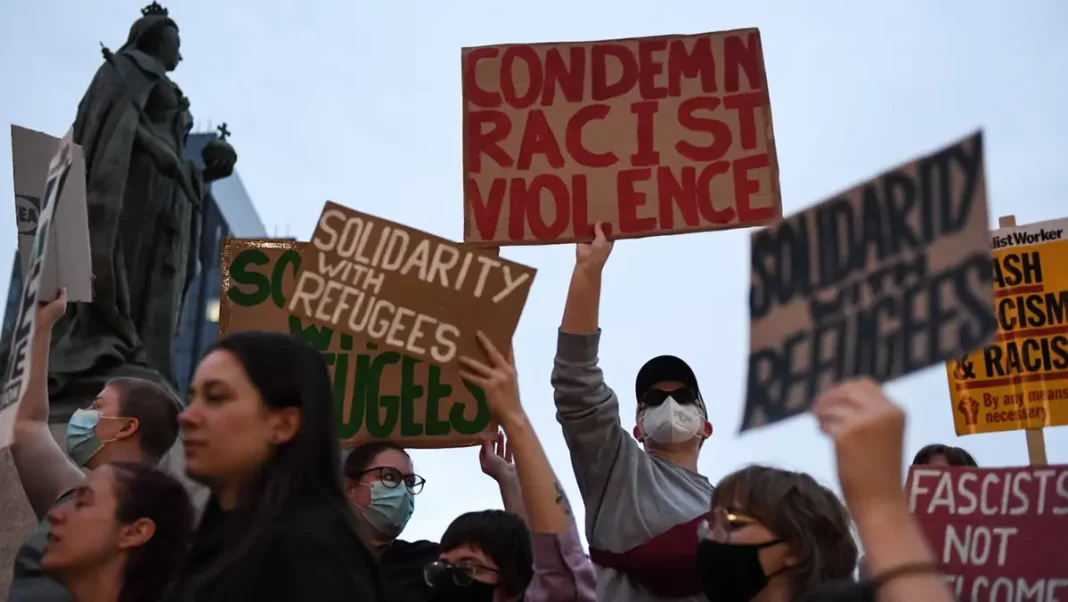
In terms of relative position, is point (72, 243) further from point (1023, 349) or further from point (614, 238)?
point (1023, 349)

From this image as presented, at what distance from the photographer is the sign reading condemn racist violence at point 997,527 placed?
350 centimetres

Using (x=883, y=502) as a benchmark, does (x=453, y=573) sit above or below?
below

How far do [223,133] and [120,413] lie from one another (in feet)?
22.2

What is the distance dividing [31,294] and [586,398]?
1.91 meters

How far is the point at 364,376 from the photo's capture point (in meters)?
4.28

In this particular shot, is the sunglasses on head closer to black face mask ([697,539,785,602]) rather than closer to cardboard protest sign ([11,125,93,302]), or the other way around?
black face mask ([697,539,785,602])

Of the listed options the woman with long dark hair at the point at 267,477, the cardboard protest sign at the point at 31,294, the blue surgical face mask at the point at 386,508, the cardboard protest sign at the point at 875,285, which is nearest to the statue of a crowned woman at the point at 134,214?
the cardboard protest sign at the point at 31,294

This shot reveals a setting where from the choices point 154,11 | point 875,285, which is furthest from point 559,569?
point 154,11

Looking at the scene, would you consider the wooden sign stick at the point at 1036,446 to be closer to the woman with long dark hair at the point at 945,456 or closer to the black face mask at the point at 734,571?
the woman with long dark hair at the point at 945,456

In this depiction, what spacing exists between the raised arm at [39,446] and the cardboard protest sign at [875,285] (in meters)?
2.18

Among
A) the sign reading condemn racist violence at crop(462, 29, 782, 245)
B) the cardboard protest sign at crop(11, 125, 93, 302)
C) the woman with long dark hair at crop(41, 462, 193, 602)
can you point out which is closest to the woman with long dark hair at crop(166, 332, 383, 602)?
the woman with long dark hair at crop(41, 462, 193, 602)

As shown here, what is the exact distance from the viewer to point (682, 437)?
4.00 metres

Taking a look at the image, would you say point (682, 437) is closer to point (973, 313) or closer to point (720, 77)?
point (720, 77)

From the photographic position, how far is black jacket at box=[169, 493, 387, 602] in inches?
A: 85.9
